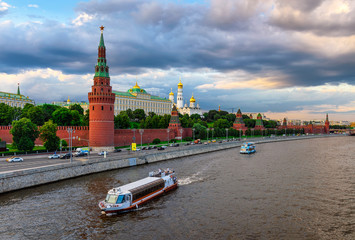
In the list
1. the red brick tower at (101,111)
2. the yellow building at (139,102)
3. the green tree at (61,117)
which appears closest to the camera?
the red brick tower at (101,111)

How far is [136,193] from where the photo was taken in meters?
30.5

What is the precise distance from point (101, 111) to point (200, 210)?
4215cm

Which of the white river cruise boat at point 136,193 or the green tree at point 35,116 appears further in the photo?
the green tree at point 35,116

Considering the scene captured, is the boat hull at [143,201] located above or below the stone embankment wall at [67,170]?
below

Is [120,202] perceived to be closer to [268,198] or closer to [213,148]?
[268,198]

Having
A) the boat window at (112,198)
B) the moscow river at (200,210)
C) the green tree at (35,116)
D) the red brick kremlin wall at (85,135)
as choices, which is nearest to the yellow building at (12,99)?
the green tree at (35,116)

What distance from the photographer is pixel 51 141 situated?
58.8m

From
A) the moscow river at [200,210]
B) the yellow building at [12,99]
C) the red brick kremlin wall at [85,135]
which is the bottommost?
the moscow river at [200,210]

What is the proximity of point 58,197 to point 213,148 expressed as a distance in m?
55.6

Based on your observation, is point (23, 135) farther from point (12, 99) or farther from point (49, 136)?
point (12, 99)

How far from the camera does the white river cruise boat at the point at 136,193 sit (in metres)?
28.1

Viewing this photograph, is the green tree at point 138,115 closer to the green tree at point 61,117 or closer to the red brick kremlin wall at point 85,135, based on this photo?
the red brick kremlin wall at point 85,135

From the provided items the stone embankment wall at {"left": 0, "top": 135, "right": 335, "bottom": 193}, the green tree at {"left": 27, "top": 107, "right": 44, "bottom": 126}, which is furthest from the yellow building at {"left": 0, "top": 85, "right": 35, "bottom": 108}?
the stone embankment wall at {"left": 0, "top": 135, "right": 335, "bottom": 193}

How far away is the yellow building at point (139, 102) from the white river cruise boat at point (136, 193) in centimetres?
12230
